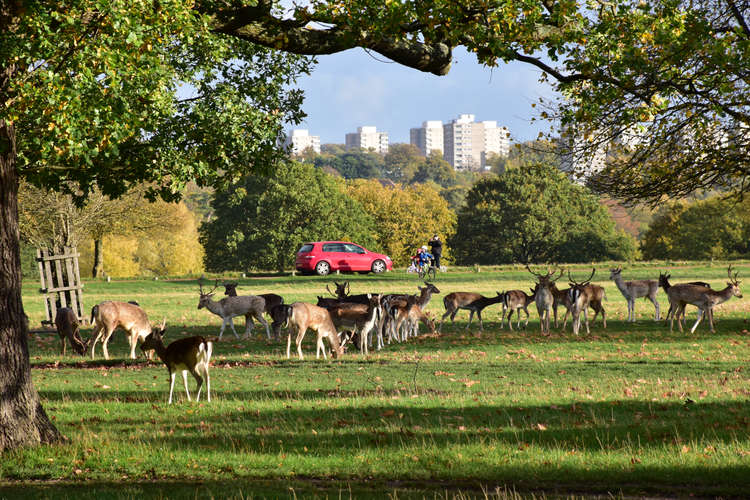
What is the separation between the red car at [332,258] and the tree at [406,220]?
86.5ft

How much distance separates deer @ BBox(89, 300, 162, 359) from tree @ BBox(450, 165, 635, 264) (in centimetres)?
5288

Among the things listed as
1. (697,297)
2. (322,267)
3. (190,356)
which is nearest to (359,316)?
(190,356)

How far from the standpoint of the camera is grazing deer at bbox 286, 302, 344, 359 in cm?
1622

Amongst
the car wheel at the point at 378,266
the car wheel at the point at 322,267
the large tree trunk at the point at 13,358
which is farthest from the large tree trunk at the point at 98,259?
the large tree trunk at the point at 13,358

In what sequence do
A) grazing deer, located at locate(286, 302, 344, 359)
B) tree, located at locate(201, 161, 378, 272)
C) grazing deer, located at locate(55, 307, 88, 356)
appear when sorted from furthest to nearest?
tree, located at locate(201, 161, 378, 272), grazing deer, located at locate(55, 307, 88, 356), grazing deer, located at locate(286, 302, 344, 359)

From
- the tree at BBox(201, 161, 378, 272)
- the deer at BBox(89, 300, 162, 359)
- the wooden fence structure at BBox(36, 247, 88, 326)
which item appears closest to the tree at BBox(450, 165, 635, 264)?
the tree at BBox(201, 161, 378, 272)

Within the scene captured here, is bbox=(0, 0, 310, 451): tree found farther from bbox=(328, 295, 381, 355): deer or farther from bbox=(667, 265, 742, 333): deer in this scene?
bbox=(667, 265, 742, 333): deer

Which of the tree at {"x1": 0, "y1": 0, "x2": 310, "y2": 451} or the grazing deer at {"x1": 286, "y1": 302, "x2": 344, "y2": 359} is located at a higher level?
the tree at {"x1": 0, "y1": 0, "x2": 310, "y2": 451}

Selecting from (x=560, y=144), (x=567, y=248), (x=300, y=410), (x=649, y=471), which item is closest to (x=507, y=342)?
(x=560, y=144)

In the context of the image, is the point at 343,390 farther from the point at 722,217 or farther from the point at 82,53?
the point at 722,217

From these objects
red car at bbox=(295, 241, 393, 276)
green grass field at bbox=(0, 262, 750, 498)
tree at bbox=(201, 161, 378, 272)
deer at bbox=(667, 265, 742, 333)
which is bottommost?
green grass field at bbox=(0, 262, 750, 498)

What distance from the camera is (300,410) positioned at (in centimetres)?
1010

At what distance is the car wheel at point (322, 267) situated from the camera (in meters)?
48.0

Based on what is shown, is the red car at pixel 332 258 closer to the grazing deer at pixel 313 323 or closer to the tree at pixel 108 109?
the tree at pixel 108 109
